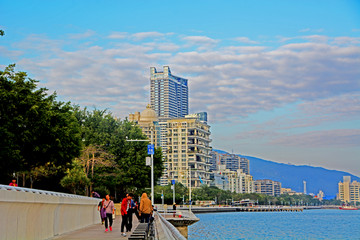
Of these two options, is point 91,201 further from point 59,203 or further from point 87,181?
point 87,181

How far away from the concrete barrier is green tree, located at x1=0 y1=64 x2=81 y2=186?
11.5 m

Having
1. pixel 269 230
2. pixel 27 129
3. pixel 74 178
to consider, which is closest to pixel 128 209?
pixel 27 129

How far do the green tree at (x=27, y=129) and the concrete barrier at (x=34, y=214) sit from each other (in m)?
11.5

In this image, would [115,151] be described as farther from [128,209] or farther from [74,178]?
[128,209]

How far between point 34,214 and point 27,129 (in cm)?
2316

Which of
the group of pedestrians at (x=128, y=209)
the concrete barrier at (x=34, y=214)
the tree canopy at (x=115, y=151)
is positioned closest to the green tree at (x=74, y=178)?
the tree canopy at (x=115, y=151)

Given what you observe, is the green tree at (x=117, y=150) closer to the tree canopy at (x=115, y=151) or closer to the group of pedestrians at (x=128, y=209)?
the tree canopy at (x=115, y=151)

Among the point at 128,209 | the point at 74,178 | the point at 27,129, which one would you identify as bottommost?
the point at 128,209

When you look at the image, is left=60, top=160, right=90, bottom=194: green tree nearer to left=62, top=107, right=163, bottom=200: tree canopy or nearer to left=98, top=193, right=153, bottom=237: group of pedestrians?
left=62, top=107, right=163, bottom=200: tree canopy

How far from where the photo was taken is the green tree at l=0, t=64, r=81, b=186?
36594 millimetres

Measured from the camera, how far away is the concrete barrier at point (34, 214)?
46.1 ft

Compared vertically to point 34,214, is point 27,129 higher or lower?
higher

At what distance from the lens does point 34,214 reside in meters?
17.1

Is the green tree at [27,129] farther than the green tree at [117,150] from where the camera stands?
No
